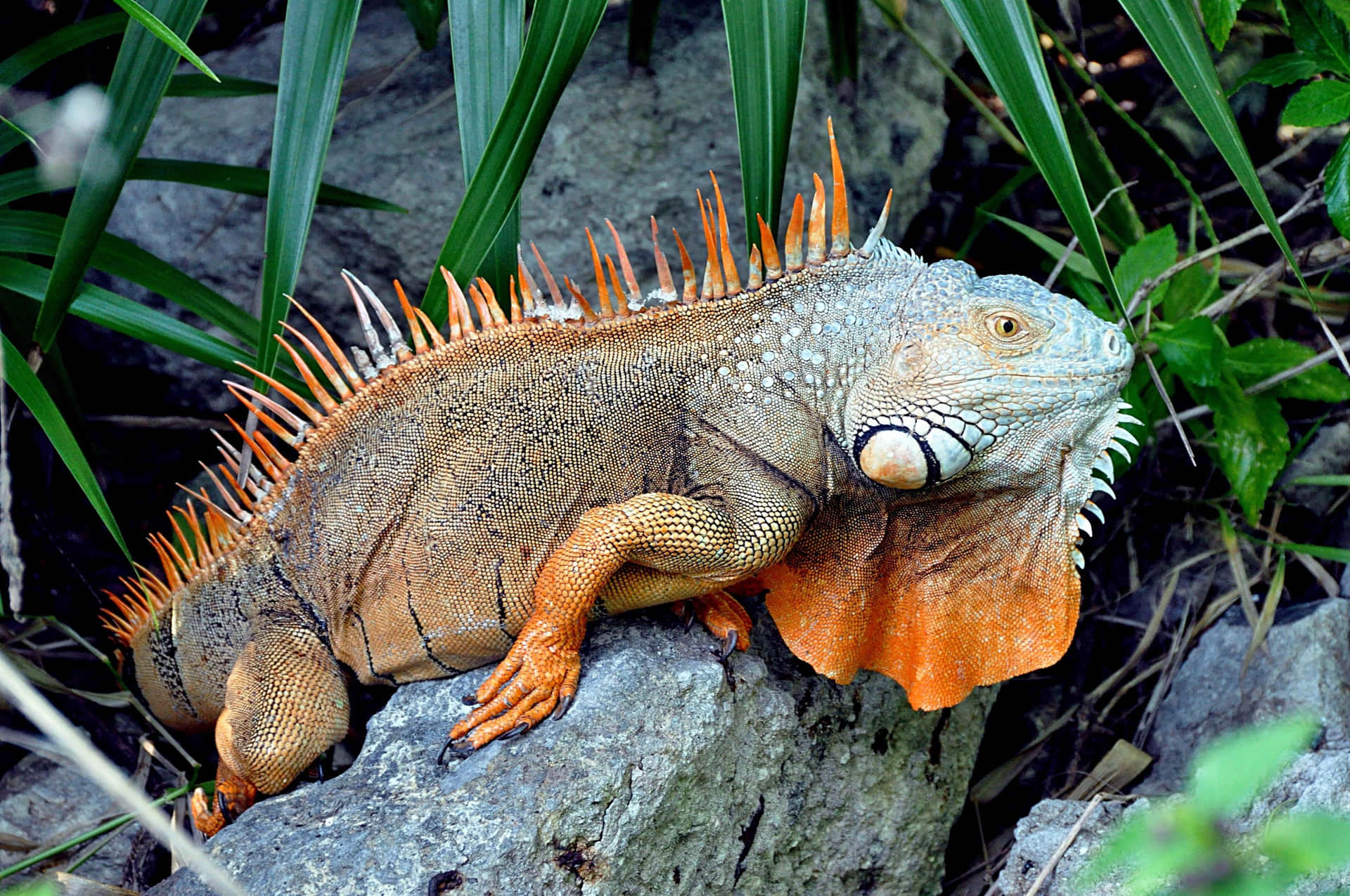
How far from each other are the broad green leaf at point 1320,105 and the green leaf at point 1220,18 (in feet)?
1.18

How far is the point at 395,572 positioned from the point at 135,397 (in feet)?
6.71

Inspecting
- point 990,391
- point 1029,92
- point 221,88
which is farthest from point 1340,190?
point 221,88

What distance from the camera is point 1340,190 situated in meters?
3.31

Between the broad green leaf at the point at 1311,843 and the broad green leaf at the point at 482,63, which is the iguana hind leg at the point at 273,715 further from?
the broad green leaf at the point at 1311,843

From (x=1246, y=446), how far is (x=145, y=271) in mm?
3590

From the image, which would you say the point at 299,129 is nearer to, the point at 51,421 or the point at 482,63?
the point at 482,63

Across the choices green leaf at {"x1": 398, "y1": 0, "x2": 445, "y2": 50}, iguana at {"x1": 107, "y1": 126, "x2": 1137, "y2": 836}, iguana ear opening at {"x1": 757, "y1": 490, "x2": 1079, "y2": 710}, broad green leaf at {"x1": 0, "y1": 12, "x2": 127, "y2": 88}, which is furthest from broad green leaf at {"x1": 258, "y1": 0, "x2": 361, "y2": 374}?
iguana ear opening at {"x1": 757, "y1": 490, "x2": 1079, "y2": 710}

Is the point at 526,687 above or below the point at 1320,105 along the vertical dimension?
below

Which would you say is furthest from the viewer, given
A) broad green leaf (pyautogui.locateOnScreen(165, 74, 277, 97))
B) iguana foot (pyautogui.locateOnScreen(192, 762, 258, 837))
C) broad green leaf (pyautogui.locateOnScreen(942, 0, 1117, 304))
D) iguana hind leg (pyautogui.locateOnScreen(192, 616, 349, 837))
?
broad green leaf (pyautogui.locateOnScreen(165, 74, 277, 97))

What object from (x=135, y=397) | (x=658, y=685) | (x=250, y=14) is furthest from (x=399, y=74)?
(x=658, y=685)

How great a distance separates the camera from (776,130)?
286cm

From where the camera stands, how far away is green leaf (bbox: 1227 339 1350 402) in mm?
3666

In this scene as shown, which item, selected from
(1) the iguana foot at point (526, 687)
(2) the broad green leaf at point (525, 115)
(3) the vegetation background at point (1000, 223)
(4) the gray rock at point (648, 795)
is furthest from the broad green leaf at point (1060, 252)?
(1) the iguana foot at point (526, 687)

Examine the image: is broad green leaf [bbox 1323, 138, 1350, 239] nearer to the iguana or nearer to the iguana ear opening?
the iguana
